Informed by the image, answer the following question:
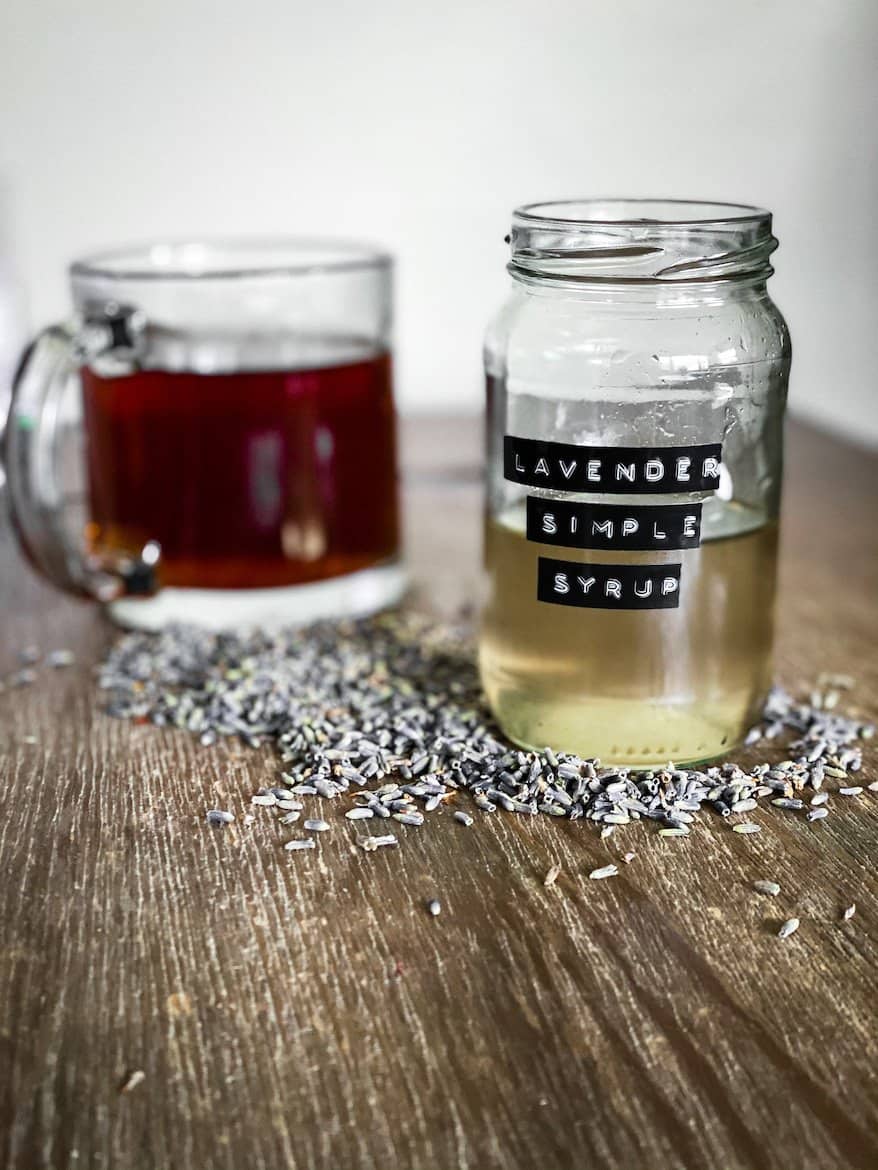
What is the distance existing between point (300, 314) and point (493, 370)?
0.81ft

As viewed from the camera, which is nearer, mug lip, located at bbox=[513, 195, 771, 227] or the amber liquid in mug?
mug lip, located at bbox=[513, 195, 771, 227]

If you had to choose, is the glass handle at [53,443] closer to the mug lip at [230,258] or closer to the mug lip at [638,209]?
the mug lip at [230,258]

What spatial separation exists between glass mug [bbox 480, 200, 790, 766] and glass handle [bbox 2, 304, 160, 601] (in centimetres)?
32

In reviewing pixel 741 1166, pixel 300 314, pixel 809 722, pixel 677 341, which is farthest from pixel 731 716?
pixel 300 314

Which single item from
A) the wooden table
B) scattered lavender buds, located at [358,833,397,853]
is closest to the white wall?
the wooden table

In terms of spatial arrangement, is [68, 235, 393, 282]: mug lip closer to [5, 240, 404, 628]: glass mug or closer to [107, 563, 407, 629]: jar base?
[5, 240, 404, 628]: glass mug

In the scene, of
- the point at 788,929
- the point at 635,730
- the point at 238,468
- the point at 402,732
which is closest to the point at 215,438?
the point at 238,468

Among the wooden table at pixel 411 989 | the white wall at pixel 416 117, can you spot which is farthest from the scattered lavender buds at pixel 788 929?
the white wall at pixel 416 117

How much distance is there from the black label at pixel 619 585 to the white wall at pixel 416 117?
1.15 m

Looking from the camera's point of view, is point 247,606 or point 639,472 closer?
point 639,472

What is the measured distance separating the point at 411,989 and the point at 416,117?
→ 1.39m

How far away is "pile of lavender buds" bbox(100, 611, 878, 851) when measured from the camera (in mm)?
657

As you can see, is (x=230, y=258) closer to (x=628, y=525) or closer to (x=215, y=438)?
(x=215, y=438)

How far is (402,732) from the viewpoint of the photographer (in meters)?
0.73
